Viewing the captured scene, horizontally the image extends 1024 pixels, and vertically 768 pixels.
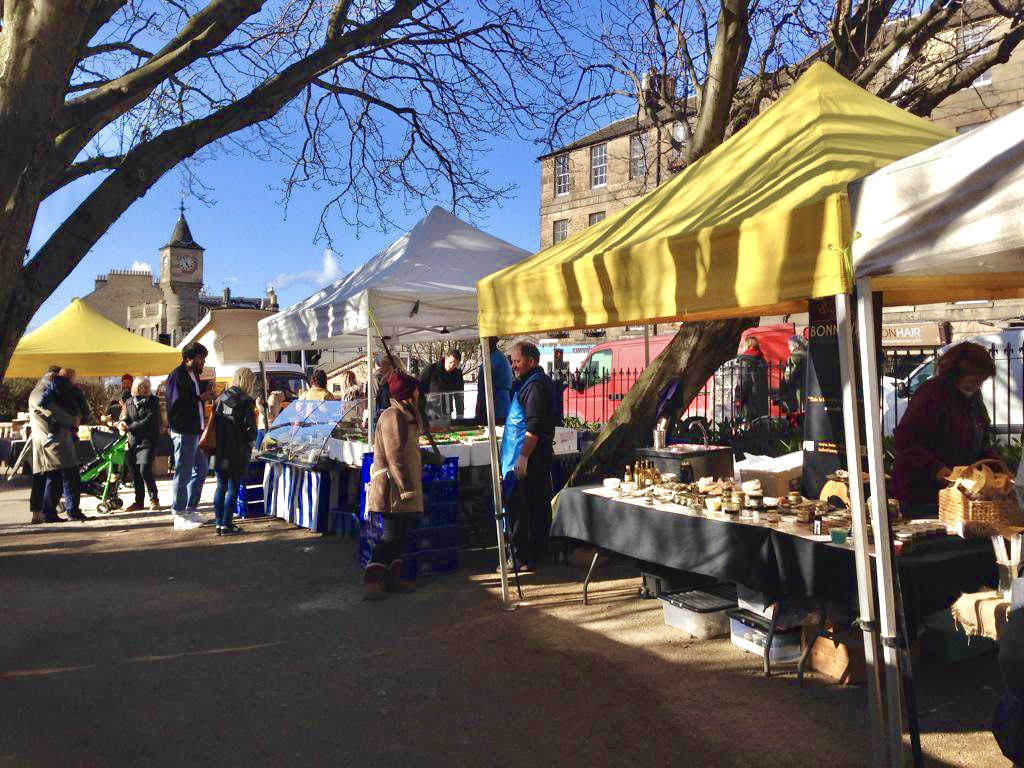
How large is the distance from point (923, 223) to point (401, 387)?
3.97m

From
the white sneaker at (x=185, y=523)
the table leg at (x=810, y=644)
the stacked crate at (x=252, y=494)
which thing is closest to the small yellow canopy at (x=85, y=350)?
the stacked crate at (x=252, y=494)

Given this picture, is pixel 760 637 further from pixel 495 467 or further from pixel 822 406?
pixel 495 467

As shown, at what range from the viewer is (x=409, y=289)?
8430 mm

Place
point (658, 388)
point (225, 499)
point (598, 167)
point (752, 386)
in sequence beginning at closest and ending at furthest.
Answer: point (658, 388), point (225, 499), point (752, 386), point (598, 167)

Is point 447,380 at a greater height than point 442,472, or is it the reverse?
point 447,380

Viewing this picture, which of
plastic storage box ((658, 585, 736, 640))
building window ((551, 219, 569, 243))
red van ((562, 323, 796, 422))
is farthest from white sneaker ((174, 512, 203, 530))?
building window ((551, 219, 569, 243))

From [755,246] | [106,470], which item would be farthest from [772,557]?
[106,470]

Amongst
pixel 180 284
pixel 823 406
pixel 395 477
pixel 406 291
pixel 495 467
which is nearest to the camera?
pixel 823 406

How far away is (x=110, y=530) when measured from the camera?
30.6 feet

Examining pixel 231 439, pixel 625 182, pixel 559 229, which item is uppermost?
pixel 625 182

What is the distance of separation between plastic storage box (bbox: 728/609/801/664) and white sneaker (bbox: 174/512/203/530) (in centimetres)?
658

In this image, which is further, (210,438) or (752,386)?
(752,386)

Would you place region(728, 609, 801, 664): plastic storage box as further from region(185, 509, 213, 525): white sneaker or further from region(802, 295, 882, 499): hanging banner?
region(185, 509, 213, 525): white sneaker

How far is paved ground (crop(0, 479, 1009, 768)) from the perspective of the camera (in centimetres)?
358
